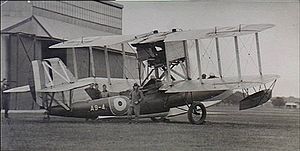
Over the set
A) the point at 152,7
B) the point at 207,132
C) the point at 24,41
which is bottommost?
the point at 207,132

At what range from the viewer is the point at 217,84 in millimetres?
3076

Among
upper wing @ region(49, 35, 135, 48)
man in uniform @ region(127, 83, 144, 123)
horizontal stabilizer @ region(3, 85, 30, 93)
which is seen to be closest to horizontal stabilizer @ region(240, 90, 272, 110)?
man in uniform @ region(127, 83, 144, 123)

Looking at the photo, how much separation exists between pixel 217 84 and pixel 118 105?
60 cm

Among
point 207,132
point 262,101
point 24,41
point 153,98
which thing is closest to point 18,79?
point 24,41

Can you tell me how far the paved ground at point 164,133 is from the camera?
2.79m

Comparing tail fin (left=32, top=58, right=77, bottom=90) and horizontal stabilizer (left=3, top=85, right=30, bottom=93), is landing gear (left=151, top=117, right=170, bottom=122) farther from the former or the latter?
horizontal stabilizer (left=3, top=85, right=30, bottom=93)

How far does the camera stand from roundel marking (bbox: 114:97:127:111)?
3.01m

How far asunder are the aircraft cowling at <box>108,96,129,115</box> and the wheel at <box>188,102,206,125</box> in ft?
1.24

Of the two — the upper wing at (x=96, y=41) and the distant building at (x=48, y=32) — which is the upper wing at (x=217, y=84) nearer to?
the distant building at (x=48, y=32)

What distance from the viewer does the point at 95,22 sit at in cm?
295

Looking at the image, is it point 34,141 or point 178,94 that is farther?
point 178,94

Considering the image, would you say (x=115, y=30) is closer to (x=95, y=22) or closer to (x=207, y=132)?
(x=95, y=22)

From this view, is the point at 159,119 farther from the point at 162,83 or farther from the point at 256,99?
the point at 256,99

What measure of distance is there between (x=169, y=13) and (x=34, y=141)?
1073mm
